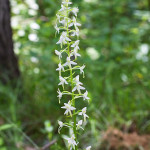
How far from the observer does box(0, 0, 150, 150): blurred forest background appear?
2.71 m

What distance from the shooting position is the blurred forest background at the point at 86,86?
8.91 feet

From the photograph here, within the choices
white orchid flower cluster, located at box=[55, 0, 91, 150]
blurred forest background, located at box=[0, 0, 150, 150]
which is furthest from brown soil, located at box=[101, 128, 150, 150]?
white orchid flower cluster, located at box=[55, 0, 91, 150]

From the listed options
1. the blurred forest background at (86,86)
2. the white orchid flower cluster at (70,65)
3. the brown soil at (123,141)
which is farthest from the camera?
the blurred forest background at (86,86)

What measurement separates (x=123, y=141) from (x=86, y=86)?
0.63 metres

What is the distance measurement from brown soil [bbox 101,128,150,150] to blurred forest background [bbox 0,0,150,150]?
0.19 feet

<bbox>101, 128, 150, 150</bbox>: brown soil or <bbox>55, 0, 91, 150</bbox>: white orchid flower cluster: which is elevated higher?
<bbox>55, 0, 91, 150</bbox>: white orchid flower cluster

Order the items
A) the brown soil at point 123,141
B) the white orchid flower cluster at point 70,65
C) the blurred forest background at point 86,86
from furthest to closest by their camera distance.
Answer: the blurred forest background at point 86,86, the brown soil at point 123,141, the white orchid flower cluster at point 70,65

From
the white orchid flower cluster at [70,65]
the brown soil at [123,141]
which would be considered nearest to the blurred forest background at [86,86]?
the brown soil at [123,141]

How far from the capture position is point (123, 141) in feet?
8.27

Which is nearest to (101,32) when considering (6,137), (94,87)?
(94,87)

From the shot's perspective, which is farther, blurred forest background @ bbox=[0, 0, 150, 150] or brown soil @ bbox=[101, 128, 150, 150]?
blurred forest background @ bbox=[0, 0, 150, 150]

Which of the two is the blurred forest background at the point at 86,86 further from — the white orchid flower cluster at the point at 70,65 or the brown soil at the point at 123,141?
the white orchid flower cluster at the point at 70,65

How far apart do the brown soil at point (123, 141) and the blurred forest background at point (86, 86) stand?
0.19 feet

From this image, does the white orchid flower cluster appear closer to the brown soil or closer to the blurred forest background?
the blurred forest background
